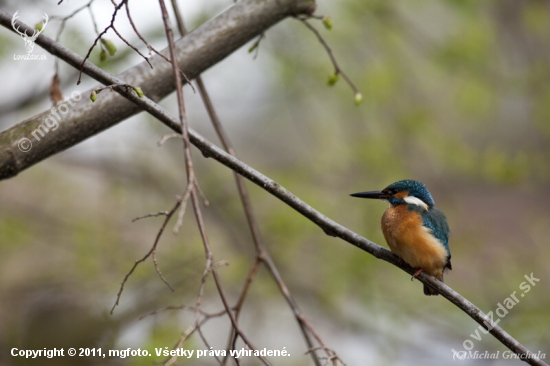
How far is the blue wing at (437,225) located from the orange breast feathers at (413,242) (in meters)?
0.05

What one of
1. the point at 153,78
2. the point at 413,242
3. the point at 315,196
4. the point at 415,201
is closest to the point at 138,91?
the point at 153,78

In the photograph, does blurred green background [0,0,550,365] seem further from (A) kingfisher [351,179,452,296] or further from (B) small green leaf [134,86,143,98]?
(B) small green leaf [134,86,143,98]

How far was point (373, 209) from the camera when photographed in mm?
4969

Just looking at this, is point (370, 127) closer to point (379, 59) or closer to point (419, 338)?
point (379, 59)

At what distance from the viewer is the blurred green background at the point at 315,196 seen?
444 centimetres

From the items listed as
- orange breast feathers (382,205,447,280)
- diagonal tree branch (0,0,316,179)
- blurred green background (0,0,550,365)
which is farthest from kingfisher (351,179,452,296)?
blurred green background (0,0,550,365)

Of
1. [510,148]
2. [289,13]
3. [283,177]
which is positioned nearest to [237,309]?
[289,13]

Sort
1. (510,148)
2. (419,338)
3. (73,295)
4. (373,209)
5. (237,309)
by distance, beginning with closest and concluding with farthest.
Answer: (237,309)
(73,295)
(373,209)
(419,338)
(510,148)

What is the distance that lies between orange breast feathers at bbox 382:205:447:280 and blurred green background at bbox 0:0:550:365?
188 cm

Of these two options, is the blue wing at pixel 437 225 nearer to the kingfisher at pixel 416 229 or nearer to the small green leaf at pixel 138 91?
the kingfisher at pixel 416 229

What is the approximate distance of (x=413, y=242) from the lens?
2.56 metres

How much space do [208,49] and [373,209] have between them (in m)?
2.88

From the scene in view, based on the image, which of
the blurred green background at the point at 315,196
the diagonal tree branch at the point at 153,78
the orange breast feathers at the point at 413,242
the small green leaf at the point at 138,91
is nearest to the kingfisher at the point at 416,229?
the orange breast feathers at the point at 413,242

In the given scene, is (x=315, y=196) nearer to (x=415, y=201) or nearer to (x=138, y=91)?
(x=415, y=201)
